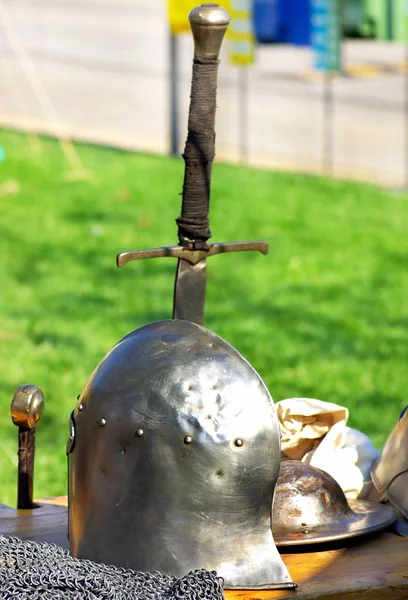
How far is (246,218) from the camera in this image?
28.7 feet

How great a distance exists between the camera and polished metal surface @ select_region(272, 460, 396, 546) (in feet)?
7.90

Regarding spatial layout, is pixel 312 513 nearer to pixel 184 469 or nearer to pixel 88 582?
pixel 184 469

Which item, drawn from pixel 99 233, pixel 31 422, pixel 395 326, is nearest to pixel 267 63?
pixel 99 233

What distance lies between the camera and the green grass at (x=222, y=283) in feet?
18.2

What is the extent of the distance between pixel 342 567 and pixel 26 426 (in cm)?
89

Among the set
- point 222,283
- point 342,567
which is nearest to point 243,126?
point 222,283

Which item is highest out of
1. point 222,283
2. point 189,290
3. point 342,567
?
point 189,290

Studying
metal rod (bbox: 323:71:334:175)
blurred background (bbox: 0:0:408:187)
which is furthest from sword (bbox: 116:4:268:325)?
metal rod (bbox: 323:71:334:175)

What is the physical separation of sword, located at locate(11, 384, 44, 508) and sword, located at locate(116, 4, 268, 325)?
0.44 m

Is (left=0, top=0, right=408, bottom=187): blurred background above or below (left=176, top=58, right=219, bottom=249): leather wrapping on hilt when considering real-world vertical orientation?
below

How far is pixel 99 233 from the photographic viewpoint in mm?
8367

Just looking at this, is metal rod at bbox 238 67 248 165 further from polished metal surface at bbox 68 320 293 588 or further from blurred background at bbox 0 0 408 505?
polished metal surface at bbox 68 320 293 588

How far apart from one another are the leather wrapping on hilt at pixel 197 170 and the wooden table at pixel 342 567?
2.40ft

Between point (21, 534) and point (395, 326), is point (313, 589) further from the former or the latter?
point (395, 326)
